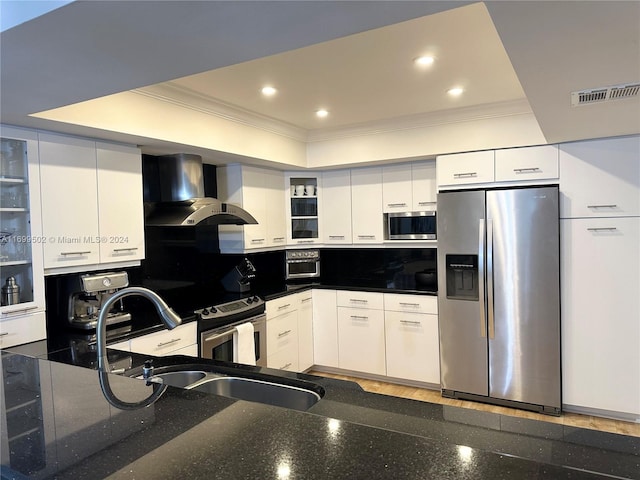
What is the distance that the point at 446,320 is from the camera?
3.59m

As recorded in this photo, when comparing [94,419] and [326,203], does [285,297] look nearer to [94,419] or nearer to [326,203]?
[326,203]

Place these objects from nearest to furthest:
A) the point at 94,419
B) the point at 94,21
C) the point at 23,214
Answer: the point at 94,419, the point at 94,21, the point at 23,214

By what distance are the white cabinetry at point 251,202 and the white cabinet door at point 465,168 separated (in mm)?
1623

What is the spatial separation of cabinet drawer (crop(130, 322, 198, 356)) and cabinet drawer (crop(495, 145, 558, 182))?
264cm

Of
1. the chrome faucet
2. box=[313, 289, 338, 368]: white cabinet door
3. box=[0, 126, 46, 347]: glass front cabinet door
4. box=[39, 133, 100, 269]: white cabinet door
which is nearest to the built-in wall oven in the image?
box=[313, 289, 338, 368]: white cabinet door

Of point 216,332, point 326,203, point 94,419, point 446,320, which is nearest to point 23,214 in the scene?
point 216,332

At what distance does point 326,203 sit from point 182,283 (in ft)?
5.53

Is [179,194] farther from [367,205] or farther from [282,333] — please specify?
[367,205]

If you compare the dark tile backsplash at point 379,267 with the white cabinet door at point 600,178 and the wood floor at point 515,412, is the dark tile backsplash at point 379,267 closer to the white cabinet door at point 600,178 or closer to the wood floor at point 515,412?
the wood floor at point 515,412

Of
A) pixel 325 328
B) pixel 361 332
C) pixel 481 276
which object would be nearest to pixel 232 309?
pixel 325 328

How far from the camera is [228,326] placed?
331 centimetres

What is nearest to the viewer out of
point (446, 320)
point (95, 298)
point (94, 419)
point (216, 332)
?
point (94, 419)

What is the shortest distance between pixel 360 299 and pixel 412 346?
2.10ft

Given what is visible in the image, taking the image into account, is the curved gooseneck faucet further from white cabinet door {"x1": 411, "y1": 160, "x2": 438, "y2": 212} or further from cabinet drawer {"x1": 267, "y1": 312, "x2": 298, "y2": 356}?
white cabinet door {"x1": 411, "y1": 160, "x2": 438, "y2": 212}
